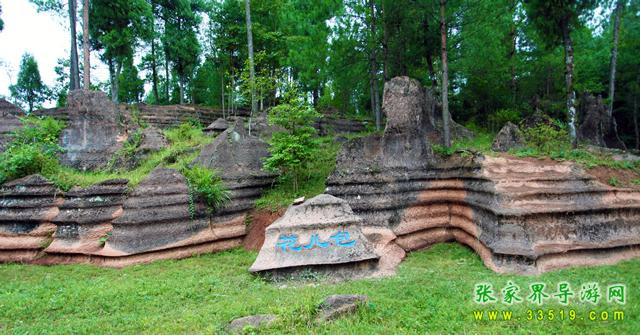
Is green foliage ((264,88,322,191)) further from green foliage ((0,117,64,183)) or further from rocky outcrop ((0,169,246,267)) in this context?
green foliage ((0,117,64,183))

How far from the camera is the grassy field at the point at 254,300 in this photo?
3781 millimetres

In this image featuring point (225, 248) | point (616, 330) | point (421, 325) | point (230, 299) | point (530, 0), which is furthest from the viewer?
point (530, 0)

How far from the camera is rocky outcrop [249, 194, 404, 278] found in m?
6.05

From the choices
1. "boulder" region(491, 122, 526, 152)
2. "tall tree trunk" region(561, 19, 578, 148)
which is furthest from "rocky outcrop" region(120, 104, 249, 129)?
"tall tree trunk" region(561, 19, 578, 148)

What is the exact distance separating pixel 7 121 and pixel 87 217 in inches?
407

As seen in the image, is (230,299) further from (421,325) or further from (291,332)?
(421,325)

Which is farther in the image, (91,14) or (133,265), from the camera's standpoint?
(91,14)

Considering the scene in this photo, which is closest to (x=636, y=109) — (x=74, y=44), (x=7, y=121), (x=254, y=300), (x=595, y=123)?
(x=595, y=123)

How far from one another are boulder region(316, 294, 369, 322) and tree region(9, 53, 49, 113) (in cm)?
3729

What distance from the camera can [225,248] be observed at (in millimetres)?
8078

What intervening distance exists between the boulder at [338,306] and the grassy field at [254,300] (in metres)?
0.09

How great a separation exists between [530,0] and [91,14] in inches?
816

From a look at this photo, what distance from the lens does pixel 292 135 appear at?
29.7ft

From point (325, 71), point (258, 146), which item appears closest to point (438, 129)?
point (325, 71)
